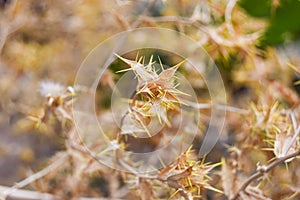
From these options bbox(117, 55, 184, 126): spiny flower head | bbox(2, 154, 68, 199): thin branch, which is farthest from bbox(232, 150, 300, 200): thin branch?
bbox(2, 154, 68, 199): thin branch

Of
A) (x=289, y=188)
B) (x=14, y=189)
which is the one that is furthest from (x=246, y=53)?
(x=14, y=189)

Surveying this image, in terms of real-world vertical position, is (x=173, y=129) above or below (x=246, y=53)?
below

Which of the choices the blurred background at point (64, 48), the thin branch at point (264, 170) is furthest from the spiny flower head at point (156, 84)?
the blurred background at point (64, 48)

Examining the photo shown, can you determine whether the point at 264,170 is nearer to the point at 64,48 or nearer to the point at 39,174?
the point at 39,174

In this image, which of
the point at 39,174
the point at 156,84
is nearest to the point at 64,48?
the point at 39,174

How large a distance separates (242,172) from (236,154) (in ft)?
0.08

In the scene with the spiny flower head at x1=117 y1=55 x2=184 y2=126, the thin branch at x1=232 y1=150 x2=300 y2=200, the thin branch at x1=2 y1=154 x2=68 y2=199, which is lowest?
the thin branch at x1=2 y1=154 x2=68 y2=199

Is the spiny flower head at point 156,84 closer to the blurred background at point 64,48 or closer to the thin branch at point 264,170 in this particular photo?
the thin branch at point 264,170

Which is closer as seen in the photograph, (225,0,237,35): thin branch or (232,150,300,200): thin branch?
(232,150,300,200): thin branch

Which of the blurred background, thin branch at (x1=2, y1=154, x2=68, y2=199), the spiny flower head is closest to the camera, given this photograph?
the spiny flower head

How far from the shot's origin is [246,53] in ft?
2.52

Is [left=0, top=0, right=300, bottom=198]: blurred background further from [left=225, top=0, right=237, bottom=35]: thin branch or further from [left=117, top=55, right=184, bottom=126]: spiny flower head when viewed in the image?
[left=117, top=55, right=184, bottom=126]: spiny flower head

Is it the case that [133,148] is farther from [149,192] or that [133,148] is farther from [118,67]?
[149,192]

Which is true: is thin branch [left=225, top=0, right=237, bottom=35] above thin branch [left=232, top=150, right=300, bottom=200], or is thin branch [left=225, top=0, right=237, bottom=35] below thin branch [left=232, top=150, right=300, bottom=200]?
above
